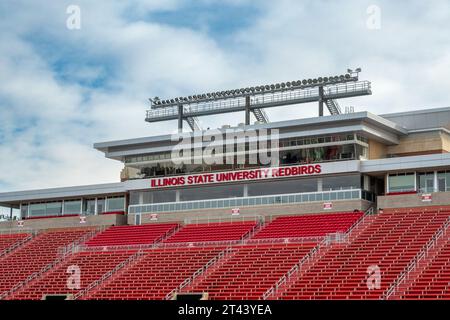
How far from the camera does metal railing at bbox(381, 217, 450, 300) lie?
3762 centimetres

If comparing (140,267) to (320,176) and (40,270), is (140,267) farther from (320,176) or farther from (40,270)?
(320,176)

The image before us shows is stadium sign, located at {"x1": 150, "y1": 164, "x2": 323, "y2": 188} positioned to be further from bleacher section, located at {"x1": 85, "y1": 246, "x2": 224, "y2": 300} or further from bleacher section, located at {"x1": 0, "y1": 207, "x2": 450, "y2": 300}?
bleacher section, located at {"x1": 85, "y1": 246, "x2": 224, "y2": 300}

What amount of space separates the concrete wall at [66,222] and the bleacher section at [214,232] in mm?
7357

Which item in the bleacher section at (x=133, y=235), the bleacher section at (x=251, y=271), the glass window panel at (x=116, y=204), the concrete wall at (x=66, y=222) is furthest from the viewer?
the glass window panel at (x=116, y=204)

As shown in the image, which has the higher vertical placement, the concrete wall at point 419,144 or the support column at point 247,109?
the support column at point 247,109

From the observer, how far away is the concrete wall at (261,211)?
52.1 metres

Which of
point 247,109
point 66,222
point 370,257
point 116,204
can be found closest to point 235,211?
point 247,109

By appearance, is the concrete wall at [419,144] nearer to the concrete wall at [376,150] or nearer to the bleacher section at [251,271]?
the concrete wall at [376,150]

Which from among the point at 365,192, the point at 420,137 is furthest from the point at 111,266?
the point at 420,137

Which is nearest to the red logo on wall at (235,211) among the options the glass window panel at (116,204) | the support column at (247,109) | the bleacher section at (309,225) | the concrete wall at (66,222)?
the bleacher section at (309,225)

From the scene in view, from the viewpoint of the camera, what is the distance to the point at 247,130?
5647 centimetres

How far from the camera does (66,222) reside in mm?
63469

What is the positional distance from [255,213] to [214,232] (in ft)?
10.9

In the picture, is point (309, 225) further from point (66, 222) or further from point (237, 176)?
point (66, 222)
